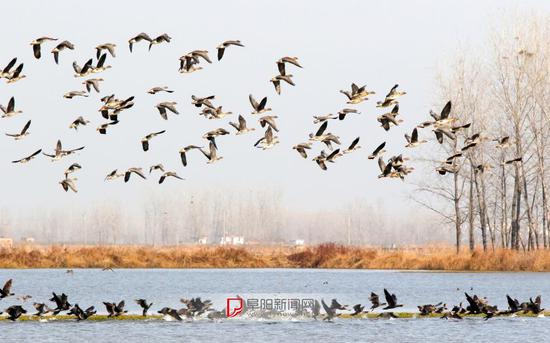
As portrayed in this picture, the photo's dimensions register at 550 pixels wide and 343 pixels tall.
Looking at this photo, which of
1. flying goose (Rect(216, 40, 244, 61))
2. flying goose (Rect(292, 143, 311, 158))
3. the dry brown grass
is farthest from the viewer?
the dry brown grass

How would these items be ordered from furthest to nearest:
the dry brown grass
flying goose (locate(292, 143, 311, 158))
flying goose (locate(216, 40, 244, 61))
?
the dry brown grass
flying goose (locate(292, 143, 311, 158))
flying goose (locate(216, 40, 244, 61))

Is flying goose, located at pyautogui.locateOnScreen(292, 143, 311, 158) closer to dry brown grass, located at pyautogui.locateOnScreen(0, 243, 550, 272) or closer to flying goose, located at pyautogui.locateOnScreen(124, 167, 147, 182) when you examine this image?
flying goose, located at pyautogui.locateOnScreen(124, 167, 147, 182)

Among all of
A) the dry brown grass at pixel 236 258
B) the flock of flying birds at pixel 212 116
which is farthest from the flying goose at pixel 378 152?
the dry brown grass at pixel 236 258

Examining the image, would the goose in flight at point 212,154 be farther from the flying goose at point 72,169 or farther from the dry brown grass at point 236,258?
the dry brown grass at point 236,258

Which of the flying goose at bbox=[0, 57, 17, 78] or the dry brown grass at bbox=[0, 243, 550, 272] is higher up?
the flying goose at bbox=[0, 57, 17, 78]

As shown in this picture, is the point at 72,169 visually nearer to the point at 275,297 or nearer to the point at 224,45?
the point at 224,45

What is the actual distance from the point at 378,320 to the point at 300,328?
3598 mm

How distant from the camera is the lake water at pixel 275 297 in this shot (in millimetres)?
30484

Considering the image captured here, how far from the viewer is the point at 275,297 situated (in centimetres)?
4350

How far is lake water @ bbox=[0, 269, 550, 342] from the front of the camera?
30484 mm

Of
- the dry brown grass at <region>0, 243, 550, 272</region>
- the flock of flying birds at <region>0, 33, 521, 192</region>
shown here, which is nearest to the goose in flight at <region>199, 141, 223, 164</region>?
the flock of flying birds at <region>0, 33, 521, 192</region>

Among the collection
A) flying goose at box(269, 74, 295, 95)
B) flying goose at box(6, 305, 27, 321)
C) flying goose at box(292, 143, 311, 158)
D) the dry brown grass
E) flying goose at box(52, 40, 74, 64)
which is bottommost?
flying goose at box(6, 305, 27, 321)

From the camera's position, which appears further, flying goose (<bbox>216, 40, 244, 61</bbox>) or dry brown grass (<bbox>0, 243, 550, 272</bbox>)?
dry brown grass (<bbox>0, 243, 550, 272</bbox>)

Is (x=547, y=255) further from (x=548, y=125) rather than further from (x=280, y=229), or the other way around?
(x=280, y=229)
